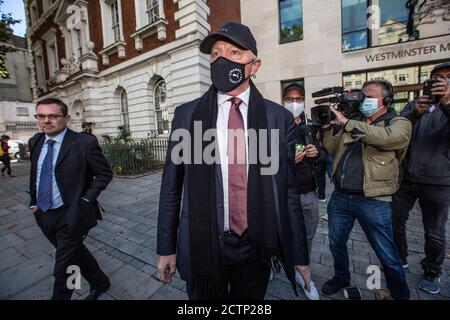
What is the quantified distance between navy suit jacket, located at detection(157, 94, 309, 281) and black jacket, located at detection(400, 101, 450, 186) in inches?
76.3

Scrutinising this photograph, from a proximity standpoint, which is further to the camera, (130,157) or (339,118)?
(130,157)

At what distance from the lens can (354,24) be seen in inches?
406

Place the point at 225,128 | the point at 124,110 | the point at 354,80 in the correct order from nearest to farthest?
1. the point at 225,128
2. the point at 354,80
3. the point at 124,110

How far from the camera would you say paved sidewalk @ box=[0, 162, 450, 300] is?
8.75ft

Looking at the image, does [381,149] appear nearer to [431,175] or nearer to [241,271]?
[431,175]

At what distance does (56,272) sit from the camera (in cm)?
225

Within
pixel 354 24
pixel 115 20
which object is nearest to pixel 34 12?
pixel 115 20

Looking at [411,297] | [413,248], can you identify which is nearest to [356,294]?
[411,297]

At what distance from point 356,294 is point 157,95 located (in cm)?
1245

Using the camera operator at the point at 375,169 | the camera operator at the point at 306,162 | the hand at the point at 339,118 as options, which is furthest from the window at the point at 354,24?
the hand at the point at 339,118

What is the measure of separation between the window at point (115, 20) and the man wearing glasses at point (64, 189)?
13637mm

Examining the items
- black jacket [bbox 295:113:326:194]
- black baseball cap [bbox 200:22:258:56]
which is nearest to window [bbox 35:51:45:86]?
black baseball cap [bbox 200:22:258:56]

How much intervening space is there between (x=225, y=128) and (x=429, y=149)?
2.51 meters

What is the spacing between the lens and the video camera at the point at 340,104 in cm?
221
